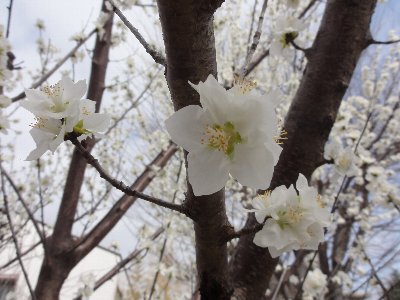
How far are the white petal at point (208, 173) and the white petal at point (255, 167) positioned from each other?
0.03m

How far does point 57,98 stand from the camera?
0.87 meters

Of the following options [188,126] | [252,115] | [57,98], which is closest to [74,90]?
[57,98]

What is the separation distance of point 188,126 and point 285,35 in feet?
5.00

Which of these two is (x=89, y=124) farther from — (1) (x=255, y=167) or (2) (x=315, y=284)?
(2) (x=315, y=284)

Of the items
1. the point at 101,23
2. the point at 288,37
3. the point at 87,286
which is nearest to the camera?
the point at 288,37

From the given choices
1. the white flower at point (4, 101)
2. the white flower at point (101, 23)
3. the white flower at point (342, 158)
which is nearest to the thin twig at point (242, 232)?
the white flower at point (342, 158)

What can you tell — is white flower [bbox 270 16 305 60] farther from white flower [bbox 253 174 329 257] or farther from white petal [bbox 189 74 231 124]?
white petal [bbox 189 74 231 124]

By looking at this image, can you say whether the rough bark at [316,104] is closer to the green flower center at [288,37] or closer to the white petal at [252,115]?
the green flower center at [288,37]

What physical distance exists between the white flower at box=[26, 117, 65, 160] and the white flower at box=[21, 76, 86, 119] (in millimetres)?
26

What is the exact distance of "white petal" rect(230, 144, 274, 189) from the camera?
67 centimetres

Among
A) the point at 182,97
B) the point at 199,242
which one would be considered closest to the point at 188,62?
the point at 182,97

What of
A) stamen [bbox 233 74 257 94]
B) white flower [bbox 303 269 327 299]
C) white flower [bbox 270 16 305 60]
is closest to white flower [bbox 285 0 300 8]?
white flower [bbox 270 16 305 60]

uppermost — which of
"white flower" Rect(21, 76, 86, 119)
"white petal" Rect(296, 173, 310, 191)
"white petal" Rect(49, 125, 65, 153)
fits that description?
"white flower" Rect(21, 76, 86, 119)

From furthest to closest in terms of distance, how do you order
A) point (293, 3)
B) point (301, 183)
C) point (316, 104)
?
point (293, 3), point (316, 104), point (301, 183)
